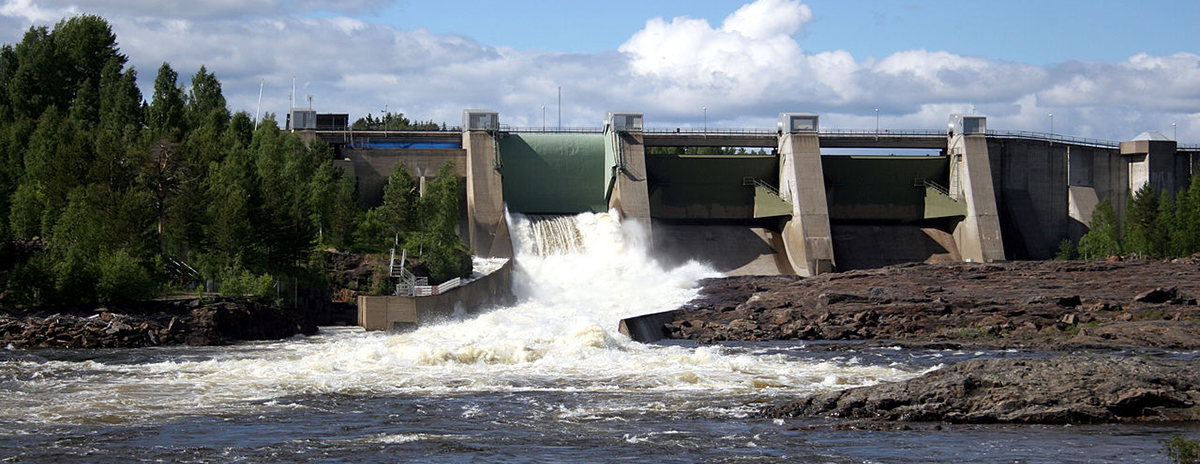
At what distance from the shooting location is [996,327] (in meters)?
38.9

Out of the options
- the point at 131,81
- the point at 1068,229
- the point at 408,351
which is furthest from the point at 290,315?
the point at 1068,229

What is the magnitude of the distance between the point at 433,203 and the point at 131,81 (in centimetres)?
2441

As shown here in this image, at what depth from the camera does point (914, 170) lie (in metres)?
68.6

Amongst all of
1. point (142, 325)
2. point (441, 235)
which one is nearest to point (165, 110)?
point (441, 235)

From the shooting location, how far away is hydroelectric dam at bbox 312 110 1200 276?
213 feet

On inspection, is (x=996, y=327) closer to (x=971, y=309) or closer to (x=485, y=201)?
(x=971, y=309)

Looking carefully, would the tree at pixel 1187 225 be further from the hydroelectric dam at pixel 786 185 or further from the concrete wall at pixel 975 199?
the concrete wall at pixel 975 199

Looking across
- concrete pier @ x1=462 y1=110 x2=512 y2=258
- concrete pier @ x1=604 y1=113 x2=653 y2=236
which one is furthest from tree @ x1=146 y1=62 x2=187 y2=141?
concrete pier @ x1=604 y1=113 x2=653 y2=236

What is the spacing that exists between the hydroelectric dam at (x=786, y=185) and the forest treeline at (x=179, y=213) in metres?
4.96

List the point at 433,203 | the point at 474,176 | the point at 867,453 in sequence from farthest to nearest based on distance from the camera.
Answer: the point at 474,176 < the point at 433,203 < the point at 867,453

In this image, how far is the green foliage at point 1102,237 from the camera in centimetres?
6605

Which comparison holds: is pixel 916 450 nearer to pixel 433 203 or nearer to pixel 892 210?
pixel 433 203

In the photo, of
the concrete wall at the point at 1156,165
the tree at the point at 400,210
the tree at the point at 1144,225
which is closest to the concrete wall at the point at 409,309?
the tree at the point at 400,210

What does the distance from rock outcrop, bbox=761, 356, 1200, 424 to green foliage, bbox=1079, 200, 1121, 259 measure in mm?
45909
